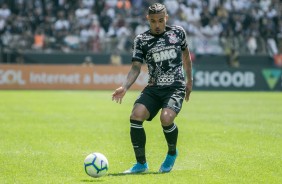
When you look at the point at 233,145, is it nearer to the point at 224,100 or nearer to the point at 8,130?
the point at 8,130

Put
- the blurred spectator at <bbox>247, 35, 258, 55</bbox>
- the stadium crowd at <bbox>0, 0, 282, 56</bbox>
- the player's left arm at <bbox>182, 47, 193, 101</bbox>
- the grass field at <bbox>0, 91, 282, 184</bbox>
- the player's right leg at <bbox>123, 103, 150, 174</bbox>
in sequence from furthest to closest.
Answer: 1. the blurred spectator at <bbox>247, 35, 258, 55</bbox>
2. the stadium crowd at <bbox>0, 0, 282, 56</bbox>
3. the player's left arm at <bbox>182, 47, 193, 101</bbox>
4. the player's right leg at <bbox>123, 103, 150, 174</bbox>
5. the grass field at <bbox>0, 91, 282, 184</bbox>

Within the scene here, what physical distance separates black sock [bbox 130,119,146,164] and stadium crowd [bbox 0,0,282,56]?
25536 millimetres

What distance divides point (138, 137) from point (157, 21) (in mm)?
1654

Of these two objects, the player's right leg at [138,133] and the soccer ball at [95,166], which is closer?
the soccer ball at [95,166]

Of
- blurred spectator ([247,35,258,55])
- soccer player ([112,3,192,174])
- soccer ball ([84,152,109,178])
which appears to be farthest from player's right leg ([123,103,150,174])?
blurred spectator ([247,35,258,55])

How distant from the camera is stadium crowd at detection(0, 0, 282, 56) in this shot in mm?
35250

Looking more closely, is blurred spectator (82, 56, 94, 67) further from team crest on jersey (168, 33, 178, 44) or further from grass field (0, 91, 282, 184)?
team crest on jersey (168, 33, 178, 44)

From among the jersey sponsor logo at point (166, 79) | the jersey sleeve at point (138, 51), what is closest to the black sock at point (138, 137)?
the jersey sponsor logo at point (166, 79)

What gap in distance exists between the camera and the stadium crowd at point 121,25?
35.2 metres

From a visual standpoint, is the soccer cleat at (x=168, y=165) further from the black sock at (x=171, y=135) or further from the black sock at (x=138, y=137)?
the black sock at (x=138, y=137)

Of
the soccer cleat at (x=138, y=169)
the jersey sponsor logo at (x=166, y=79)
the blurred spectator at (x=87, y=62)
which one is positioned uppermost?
the jersey sponsor logo at (x=166, y=79)

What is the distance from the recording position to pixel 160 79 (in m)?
10.2

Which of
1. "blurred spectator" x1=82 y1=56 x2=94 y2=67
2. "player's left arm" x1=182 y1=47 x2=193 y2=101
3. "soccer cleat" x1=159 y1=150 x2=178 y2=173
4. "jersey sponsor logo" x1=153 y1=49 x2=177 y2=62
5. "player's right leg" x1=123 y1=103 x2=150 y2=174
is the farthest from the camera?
"blurred spectator" x1=82 y1=56 x2=94 y2=67

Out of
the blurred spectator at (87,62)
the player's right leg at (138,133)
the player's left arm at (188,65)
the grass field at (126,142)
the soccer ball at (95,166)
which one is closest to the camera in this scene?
the soccer ball at (95,166)
